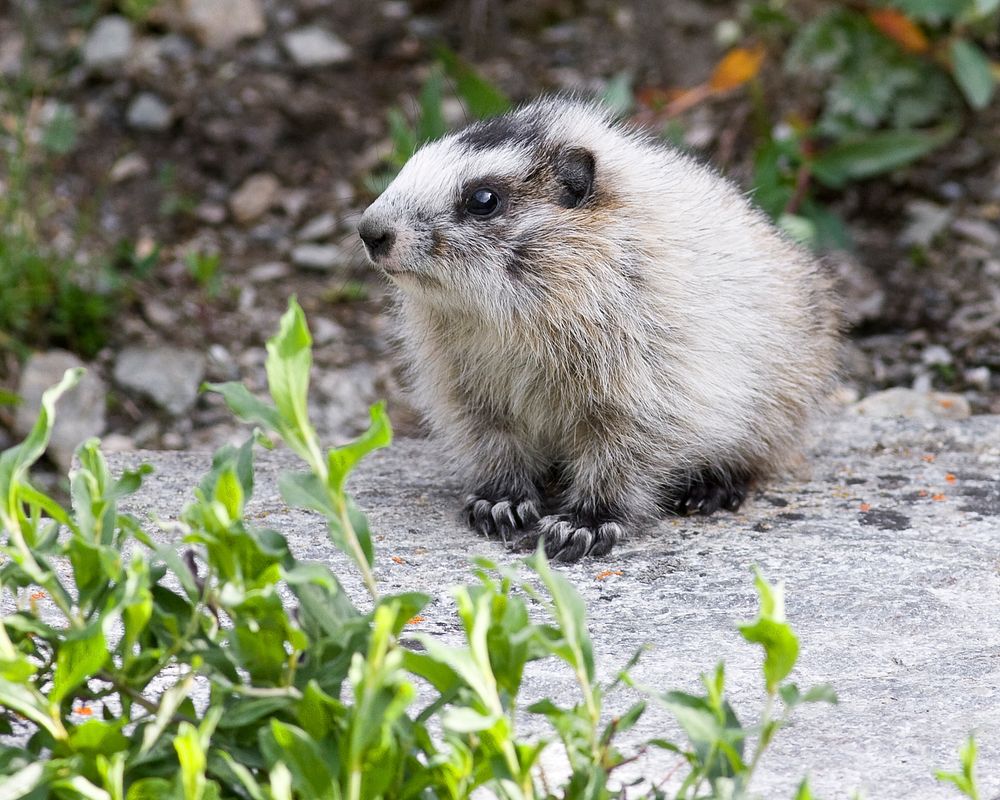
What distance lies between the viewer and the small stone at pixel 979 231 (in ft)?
23.5

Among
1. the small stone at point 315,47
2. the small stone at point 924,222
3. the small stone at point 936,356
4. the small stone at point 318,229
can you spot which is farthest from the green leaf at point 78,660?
the small stone at point 315,47

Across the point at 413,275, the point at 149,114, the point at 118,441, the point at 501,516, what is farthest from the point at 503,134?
the point at 149,114

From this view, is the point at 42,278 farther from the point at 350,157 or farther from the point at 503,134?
the point at 503,134

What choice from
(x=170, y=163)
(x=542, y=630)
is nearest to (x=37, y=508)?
(x=542, y=630)

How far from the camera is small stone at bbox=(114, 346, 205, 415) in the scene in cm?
664

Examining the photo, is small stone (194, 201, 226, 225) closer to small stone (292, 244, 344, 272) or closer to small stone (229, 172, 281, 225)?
small stone (229, 172, 281, 225)

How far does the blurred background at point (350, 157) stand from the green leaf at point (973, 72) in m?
0.02

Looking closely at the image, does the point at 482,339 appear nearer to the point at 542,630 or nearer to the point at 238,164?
the point at 542,630

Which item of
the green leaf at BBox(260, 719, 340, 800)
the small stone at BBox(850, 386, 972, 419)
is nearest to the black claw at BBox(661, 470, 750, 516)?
the small stone at BBox(850, 386, 972, 419)

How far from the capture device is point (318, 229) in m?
7.72

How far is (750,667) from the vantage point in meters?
3.27

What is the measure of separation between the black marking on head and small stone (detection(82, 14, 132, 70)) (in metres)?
4.49

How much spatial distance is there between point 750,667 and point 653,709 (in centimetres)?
34

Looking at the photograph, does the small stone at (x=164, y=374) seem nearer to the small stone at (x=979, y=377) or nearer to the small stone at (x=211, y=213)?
the small stone at (x=211, y=213)
